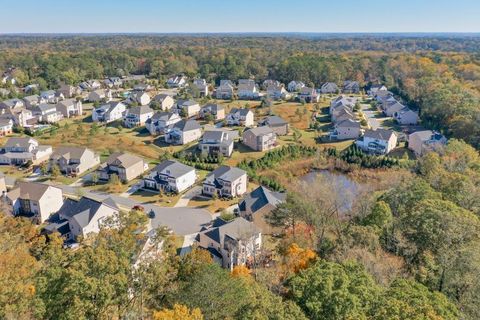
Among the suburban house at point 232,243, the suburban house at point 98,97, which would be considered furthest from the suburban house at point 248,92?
the suburban house at point 232,243

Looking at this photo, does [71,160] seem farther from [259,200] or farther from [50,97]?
[50,97]

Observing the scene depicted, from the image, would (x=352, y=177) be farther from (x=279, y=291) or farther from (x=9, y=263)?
(x=9, y=263)

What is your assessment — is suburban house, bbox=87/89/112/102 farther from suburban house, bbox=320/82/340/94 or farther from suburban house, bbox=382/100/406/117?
suburban house, bbox=382/100/406/117

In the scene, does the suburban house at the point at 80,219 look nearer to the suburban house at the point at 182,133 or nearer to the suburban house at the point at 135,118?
the suburban house at the point at 182,133

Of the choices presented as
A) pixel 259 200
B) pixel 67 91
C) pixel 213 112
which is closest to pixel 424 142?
pixel 259 200

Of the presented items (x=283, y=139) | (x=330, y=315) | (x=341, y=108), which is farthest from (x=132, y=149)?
(x=330, y=315)
